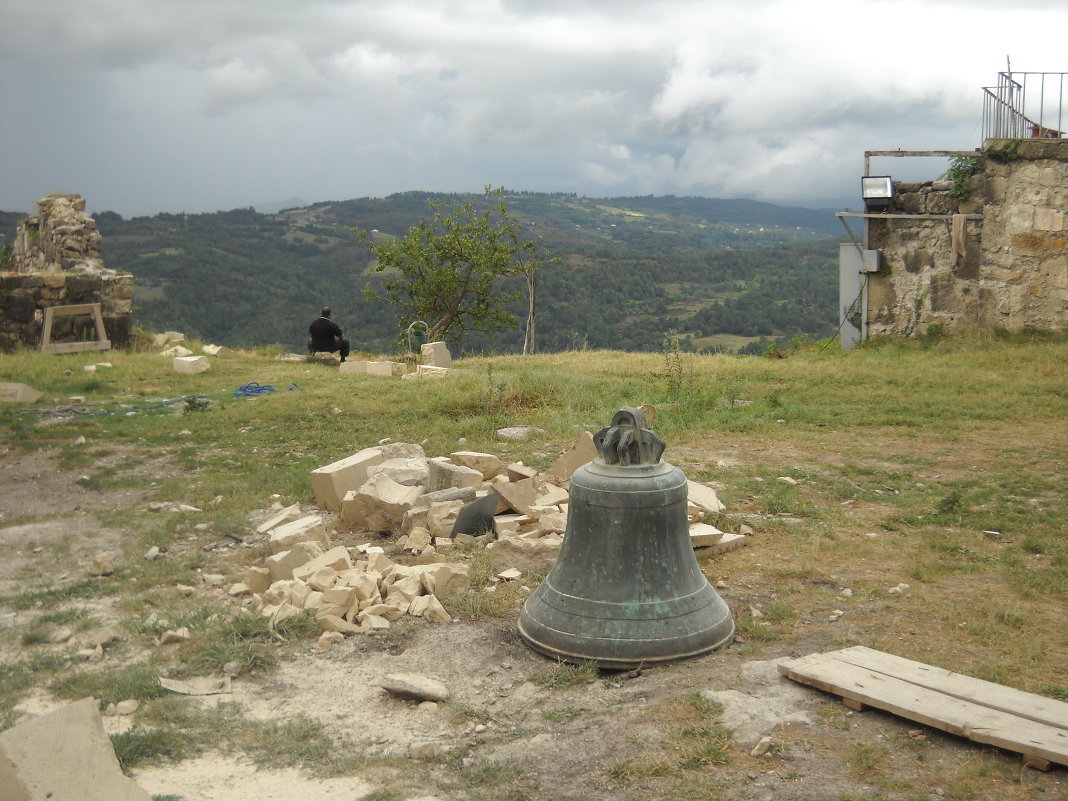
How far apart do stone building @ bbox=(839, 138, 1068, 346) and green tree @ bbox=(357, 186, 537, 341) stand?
365 inches

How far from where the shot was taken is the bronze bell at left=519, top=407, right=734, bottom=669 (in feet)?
13.0

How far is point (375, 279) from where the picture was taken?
194 feet

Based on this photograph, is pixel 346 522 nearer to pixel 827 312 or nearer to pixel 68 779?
pixel 68 779

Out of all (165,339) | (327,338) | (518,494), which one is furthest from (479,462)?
(165,339)

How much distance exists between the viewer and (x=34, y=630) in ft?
14.7

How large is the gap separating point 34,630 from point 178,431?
4.94 m

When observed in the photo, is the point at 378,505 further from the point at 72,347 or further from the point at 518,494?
the point at 72,347

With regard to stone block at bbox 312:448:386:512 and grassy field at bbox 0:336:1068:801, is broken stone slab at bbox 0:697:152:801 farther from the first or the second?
stone block at bbox 312:448:386:512

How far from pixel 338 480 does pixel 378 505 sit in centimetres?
56

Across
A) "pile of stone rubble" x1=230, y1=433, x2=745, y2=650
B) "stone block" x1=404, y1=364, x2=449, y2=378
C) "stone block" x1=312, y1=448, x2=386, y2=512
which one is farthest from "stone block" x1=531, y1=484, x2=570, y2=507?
"stone block" x1=404, y1=364, x2=449, y2=378

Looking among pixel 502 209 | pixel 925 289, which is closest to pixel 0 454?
pixel 925 289

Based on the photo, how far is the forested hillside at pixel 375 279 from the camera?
130 feet

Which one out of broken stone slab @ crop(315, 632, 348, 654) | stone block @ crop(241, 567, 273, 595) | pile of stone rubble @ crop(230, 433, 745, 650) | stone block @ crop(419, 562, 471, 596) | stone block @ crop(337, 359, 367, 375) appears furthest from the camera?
stone block @ crop(337, 359, 367, 375)

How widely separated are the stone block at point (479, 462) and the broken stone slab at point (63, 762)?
3.83 metres
